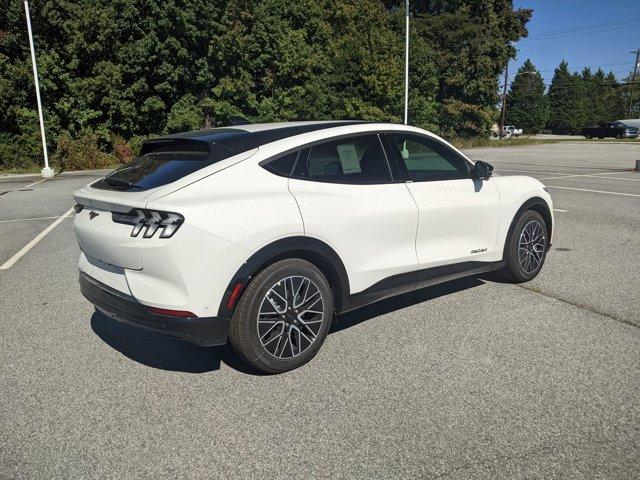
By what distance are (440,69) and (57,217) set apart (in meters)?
40.7

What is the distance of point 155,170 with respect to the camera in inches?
138

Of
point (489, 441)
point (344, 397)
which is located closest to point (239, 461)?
Result: point (344, 397)

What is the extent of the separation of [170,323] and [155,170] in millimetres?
1068

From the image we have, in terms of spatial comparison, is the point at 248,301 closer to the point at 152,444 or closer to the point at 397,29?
the point at 152,444

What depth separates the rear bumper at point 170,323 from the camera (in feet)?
10.2

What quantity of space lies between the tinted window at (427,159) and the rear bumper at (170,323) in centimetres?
197

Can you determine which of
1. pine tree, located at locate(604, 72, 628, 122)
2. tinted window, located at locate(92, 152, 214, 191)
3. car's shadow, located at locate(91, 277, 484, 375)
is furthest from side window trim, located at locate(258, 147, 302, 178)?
pine tree, located at locate(604, 72, 628, 122)

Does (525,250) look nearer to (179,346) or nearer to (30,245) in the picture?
(179,346)

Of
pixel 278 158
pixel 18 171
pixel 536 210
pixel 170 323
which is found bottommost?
pixel 18 171

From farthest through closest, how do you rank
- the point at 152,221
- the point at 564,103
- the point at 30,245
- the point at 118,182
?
the point at 564,103
the point at 30,245
the point at 118,182
the point at 152,221

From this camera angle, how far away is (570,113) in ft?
296

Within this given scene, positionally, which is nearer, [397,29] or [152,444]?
[152,444]

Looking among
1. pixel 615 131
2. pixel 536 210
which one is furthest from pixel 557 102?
pixel 536 210

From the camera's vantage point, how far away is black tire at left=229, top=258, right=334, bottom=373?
128 inches
